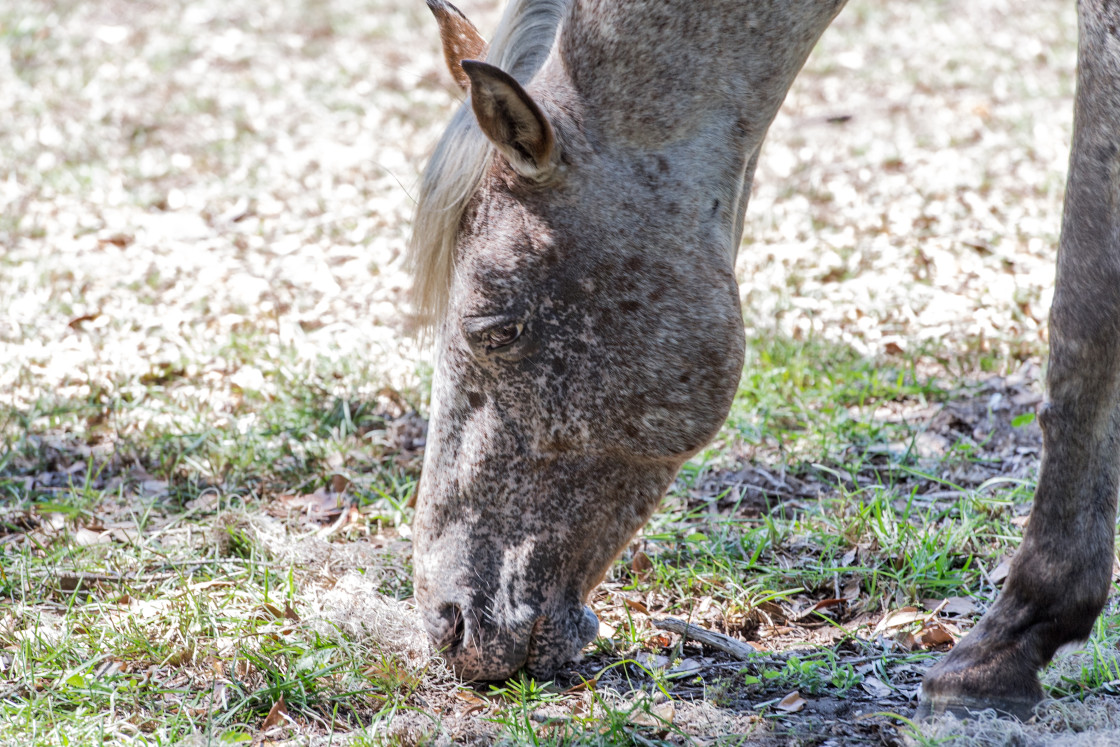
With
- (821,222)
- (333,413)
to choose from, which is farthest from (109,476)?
(821,222)

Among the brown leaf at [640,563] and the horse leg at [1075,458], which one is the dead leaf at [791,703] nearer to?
the horse leg at [1075,458]

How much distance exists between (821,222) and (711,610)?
11.9ft

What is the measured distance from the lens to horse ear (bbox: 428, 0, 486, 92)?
8.70 ft

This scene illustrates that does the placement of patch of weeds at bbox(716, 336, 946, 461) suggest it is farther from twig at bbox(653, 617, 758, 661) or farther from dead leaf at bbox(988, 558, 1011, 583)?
twig at bbox(653, 617, 758, 661)

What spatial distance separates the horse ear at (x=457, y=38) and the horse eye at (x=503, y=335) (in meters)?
0.75

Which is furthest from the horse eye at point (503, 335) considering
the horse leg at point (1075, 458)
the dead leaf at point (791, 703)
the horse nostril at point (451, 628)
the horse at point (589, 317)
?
the horse leg at point (1075, 458)

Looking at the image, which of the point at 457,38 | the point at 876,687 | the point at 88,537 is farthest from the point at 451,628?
the point at 88,537

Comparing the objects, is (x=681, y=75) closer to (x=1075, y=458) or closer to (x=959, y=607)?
(x=1075, y=458)

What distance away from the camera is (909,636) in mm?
2670

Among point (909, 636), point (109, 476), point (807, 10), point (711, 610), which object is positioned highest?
point (807, 10)

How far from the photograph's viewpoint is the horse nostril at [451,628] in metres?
2.42

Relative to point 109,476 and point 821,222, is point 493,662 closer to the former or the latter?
point 109,476

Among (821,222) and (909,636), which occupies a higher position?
(821,222)

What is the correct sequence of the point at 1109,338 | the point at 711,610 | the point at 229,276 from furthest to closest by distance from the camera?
the point at 229,276
the point at 711,610
the point at 1109,338
